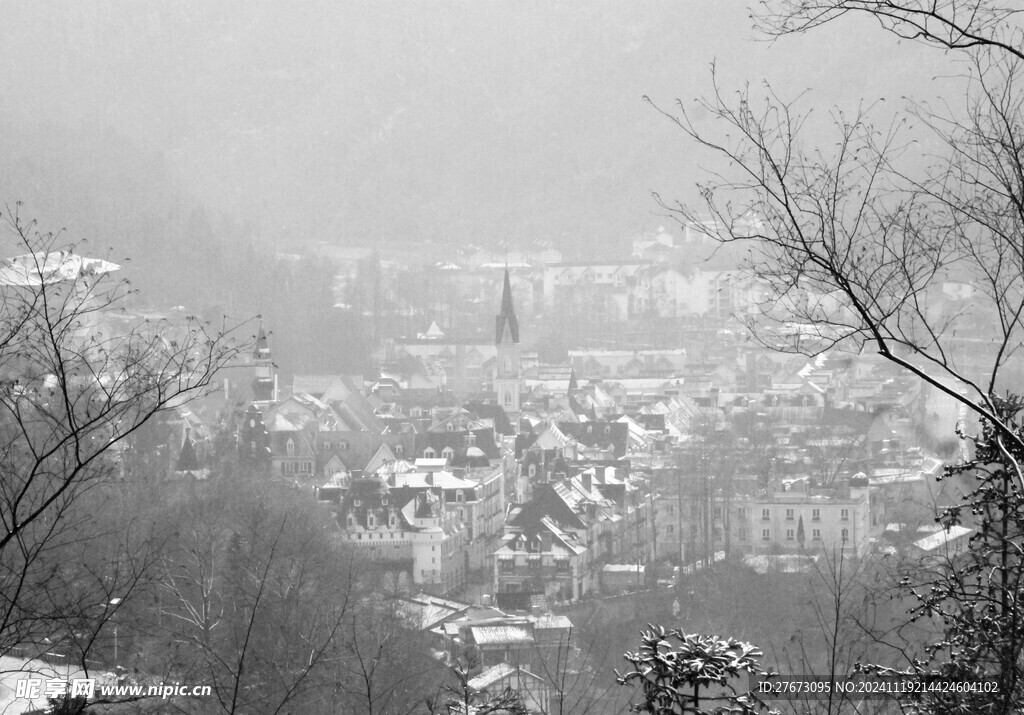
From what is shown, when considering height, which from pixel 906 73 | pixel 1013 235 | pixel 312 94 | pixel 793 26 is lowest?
pixel 1013 235

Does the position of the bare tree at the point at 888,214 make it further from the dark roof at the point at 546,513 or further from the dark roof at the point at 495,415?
the dark roof at the point at 495,415

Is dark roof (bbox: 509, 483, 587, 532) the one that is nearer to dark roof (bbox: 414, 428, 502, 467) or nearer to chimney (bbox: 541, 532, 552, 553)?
chimney (bbox: 541, 532, 552, 553)

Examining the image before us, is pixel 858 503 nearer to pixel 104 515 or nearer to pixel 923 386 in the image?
pixel 923 386

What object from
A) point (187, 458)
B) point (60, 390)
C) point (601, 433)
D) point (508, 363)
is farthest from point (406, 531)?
point (508, 363)

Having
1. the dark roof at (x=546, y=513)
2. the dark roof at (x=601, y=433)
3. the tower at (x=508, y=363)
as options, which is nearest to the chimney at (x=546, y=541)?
the dark roof at (x=546, y=513)

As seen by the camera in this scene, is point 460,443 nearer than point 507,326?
Yes

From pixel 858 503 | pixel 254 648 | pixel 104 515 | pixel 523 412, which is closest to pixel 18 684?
pixel 254 648

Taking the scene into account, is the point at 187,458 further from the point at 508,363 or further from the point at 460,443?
the point at 508,363

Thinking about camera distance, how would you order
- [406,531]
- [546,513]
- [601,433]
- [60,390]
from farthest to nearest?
[601,433] → [546,513] → [406,531] → [60,390]

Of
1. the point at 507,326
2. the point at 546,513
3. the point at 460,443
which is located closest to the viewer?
the point at 546,513
